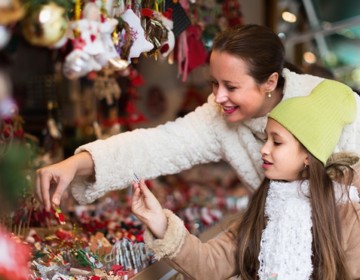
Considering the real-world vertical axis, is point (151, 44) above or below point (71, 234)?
above

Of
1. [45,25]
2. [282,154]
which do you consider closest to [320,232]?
[282,154]

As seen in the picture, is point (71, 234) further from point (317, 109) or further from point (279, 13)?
point (279, 13)

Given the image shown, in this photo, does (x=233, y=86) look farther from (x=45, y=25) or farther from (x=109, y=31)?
(x=45, y=25)

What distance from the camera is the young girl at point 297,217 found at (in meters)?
1.61

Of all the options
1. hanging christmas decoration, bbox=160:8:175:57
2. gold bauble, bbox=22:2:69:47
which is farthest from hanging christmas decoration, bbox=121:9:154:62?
gold bauble, bbox=22:2:69:47

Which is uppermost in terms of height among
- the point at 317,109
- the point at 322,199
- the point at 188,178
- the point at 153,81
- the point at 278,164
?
the point at 317,109

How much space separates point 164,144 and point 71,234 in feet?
1.53

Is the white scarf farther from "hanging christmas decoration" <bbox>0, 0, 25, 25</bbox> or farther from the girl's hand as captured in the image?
"hanging christmas decoration" <bbox>0, 0, 25, 25</bbox>

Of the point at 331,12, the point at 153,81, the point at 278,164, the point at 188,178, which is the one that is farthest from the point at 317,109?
the point at 331,12

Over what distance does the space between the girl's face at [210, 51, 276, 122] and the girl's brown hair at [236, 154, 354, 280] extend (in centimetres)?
24

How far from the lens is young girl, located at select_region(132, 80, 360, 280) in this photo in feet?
5.28

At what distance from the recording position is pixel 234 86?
5.68 feet

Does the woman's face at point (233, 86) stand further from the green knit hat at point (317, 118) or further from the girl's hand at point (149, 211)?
the girl's hand at point (149, 211)

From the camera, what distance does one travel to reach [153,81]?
4.48 meters
